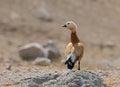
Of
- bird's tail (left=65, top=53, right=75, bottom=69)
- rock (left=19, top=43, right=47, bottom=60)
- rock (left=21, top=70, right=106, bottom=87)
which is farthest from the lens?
rock (left=19, top=43, right=47, bottom=60)

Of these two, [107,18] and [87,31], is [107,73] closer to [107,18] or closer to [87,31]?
[87,31]

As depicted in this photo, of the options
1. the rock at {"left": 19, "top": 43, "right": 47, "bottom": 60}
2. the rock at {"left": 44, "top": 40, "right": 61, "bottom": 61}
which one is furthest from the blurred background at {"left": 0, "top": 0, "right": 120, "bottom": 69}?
the rock at {"left": 44, "top": 40, "right": 61, "bottom": 61}

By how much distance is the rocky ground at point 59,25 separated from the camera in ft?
74.1

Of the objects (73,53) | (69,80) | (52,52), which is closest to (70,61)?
(73,53)

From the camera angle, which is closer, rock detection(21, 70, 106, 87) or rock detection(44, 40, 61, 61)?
rock detection(21, 70, 106, 87)

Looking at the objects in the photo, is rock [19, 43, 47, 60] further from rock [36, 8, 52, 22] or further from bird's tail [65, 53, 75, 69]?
bird's tail [65, 53, 75, 69]

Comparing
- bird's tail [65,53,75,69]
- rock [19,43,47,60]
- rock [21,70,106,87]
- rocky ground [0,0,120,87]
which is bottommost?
rock [21,70,106,87]

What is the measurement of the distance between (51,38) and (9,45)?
8.24 ft

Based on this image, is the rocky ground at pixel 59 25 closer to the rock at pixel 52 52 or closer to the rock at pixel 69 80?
the rock at pixel 52 52

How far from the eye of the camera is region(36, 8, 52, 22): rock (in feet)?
87.1

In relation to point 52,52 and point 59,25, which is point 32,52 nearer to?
point 52,52

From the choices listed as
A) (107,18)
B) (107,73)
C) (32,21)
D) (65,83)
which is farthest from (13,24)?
(65,83)

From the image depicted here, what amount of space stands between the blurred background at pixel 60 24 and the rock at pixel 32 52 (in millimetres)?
274

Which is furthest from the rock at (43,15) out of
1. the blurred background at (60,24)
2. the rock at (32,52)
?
the rock at (32,52)
